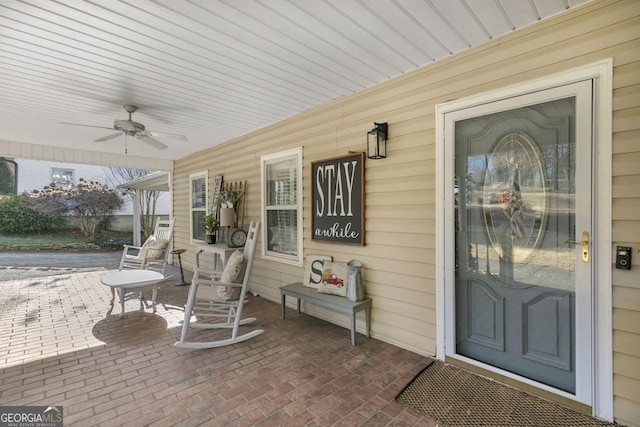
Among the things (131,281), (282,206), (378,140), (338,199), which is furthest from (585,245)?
(131,281)

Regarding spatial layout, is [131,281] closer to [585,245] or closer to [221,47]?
[221,47]

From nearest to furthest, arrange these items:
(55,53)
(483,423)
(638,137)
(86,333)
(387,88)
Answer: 1. (638,137)
2. (483,423)
3. (55,53)
4. (387,88)
5. (86,333)

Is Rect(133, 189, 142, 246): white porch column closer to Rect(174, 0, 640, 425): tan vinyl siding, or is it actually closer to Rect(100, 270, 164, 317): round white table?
Rect(100, 270, 164, 317): round white table

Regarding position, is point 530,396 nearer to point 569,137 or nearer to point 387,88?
point 569,137

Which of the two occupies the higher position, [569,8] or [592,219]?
[569,8]

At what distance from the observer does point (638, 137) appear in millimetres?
1789

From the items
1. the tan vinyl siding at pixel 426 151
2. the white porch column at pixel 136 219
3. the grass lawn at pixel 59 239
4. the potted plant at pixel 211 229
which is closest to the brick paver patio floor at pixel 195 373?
the tan vinyl siding at pixel 426 151

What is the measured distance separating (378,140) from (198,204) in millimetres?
4861

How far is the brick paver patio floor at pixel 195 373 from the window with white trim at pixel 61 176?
37.0 feet

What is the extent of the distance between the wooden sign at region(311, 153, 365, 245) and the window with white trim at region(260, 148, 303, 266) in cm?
37

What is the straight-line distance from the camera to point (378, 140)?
9.97ft

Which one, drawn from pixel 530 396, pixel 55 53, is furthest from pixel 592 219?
pixel 55 53

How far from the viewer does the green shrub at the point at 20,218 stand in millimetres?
10797

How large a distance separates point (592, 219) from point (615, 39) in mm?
1143
